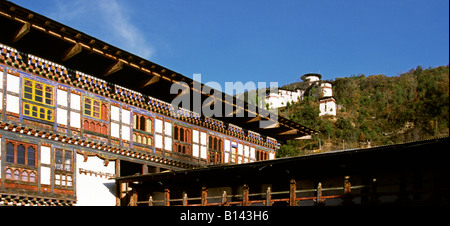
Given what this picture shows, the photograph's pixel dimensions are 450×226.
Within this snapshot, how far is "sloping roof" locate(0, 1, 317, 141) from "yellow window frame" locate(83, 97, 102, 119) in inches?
46.6

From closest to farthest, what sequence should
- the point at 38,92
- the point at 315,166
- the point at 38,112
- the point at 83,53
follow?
the point at 315,166
the point at 38,112
the point at 38,92
the point at 83,53

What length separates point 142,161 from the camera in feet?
82.5

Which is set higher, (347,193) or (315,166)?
(315,166)

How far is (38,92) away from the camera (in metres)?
20.9

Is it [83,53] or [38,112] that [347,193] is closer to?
[38,112]

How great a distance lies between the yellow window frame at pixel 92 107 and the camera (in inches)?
896

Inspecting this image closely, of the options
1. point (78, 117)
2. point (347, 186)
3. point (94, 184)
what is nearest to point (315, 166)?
point (347, 186)

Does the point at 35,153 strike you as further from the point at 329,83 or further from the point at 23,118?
the point at 329,83

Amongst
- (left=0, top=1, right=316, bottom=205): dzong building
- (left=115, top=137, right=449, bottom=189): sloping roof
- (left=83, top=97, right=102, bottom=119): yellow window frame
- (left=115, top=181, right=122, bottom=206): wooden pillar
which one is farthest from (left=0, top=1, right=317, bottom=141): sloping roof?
(left=115, top=137, right=449, bottom=189): sloping roof

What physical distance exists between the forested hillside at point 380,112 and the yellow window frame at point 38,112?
175 feet

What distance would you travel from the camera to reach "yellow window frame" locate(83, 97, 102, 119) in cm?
2275

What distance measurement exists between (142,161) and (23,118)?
21.3 ft

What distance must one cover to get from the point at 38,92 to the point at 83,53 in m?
2.66
